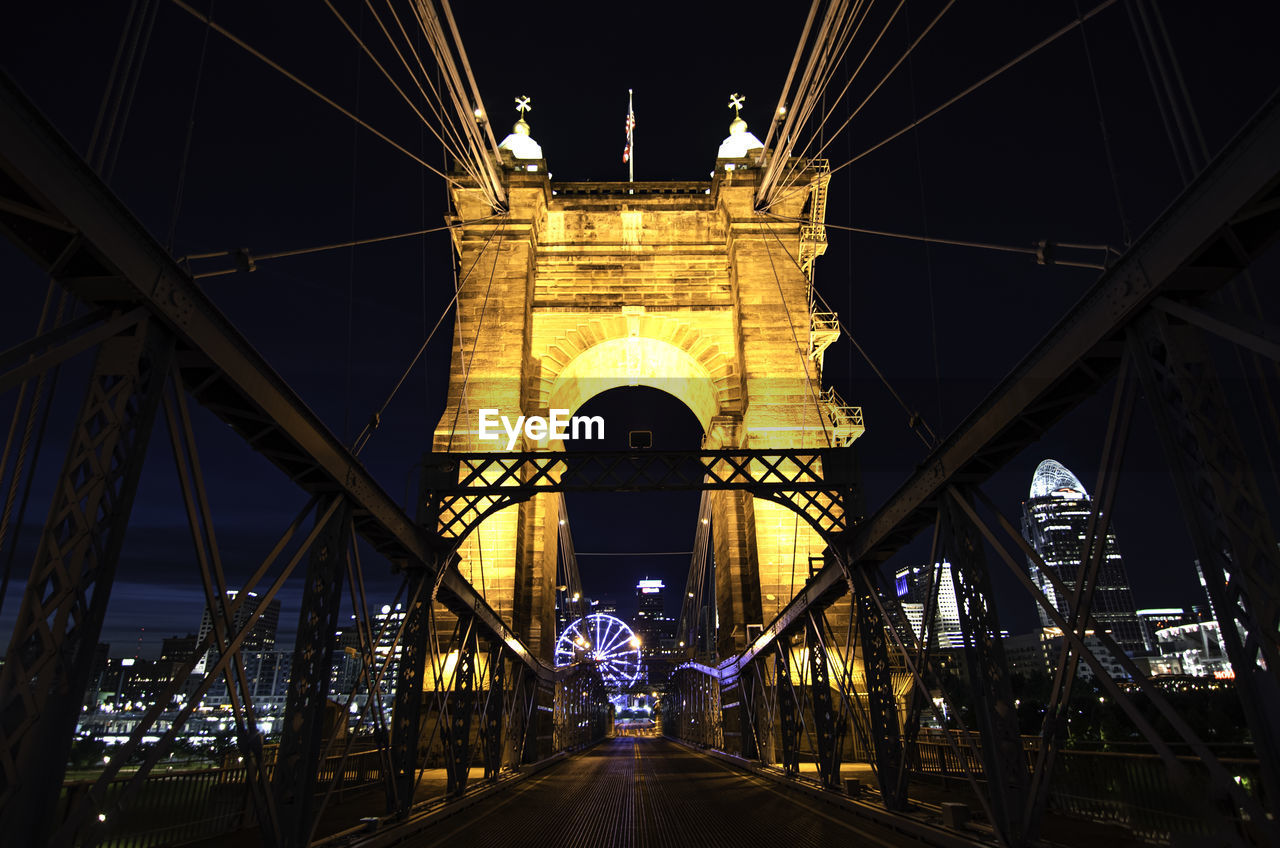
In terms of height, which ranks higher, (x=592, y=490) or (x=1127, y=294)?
(x=592, y=490)

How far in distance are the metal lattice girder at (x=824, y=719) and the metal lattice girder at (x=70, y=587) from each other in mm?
10842

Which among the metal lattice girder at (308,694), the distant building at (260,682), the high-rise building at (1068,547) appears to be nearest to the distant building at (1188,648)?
the high-rise building at (1068,547)

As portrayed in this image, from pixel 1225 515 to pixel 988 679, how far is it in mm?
3740

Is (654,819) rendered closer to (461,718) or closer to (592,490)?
(461,718)

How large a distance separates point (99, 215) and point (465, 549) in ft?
75.0

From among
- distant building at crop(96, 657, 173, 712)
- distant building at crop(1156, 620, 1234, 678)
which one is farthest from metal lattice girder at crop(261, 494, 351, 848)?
distant building at crop(1156, 620, 1234, 678)

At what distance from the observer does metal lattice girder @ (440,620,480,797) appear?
1264cm

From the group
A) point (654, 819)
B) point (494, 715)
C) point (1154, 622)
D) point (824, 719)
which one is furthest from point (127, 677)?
point (1154, 622)

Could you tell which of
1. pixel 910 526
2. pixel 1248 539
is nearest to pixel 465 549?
pixel 910 526

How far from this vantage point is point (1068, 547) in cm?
6638

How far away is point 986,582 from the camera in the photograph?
25.2 feet

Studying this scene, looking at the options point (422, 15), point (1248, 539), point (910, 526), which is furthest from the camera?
point (422, 15)

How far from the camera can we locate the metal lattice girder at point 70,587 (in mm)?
3998

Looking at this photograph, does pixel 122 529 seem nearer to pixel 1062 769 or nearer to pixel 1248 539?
pixel 1248 539
